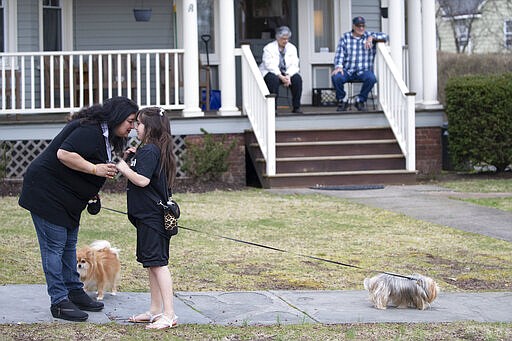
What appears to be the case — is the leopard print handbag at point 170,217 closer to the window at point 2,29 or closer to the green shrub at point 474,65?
the window at point 2,29

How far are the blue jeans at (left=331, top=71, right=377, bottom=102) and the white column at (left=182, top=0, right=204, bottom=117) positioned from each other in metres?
2.35

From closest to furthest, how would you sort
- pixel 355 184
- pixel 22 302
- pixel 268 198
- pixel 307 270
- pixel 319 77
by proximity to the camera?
pixel 22 302
pixel 307 270
pixel 268 198
pixel 355 184
pixel 319 77

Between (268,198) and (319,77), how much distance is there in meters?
5.73

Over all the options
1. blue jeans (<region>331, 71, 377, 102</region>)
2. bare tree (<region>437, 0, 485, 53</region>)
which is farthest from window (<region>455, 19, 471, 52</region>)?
blue jeans (<region>331, 71, 377, 102</region>)

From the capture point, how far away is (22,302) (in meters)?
6.75

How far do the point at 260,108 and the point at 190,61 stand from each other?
141 cm

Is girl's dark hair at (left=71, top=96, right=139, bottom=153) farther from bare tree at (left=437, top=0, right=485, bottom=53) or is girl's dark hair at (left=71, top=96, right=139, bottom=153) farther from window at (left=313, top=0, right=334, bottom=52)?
bare tree at (left=437, top=0, right=485, bottom=53)

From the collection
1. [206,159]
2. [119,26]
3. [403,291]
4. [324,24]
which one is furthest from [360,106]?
[403,291]

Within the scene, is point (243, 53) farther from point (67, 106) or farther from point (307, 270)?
point (307, 270)

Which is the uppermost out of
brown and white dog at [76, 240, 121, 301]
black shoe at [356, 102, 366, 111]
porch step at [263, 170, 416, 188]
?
black shoe at [356, 102, 366, 111]

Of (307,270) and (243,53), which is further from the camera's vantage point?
(243,53)

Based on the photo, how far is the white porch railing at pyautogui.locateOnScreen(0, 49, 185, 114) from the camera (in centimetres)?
1463

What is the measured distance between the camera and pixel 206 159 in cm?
1442

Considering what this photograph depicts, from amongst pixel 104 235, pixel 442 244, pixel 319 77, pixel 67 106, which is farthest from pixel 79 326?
pixel 319 77
